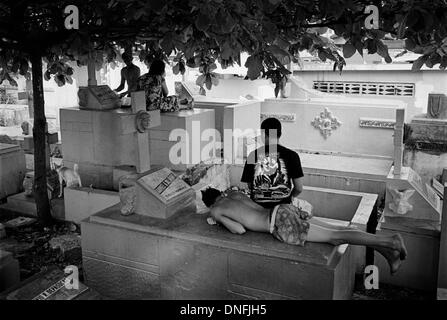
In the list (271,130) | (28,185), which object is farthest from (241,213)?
(28,185)

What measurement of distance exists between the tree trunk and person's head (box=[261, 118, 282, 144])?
13.5 ft

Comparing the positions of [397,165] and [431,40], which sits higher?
[431,40]

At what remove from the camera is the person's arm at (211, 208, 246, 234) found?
430cm

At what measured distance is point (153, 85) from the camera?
820cm

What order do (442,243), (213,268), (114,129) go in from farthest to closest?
(114,129) < (442,243) < (213,268)

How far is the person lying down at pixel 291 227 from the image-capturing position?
4023 millimetres

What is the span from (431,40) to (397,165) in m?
3.03

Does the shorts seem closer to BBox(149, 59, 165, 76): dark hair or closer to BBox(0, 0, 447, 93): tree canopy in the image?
BBox(0, 0, 447, 93): tree canopy

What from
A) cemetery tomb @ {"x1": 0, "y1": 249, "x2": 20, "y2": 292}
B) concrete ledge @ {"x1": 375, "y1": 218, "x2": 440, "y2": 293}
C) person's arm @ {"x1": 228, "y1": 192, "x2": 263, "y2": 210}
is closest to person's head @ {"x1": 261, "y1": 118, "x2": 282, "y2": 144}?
person's arm @ {"x1": 228, "y1": 192, "x2": 263, "y2": 210}

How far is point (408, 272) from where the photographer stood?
6.04 metres

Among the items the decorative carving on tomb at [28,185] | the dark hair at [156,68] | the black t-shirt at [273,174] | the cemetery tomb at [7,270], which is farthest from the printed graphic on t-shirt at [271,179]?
the decorative carving on tomb at [28,185]
